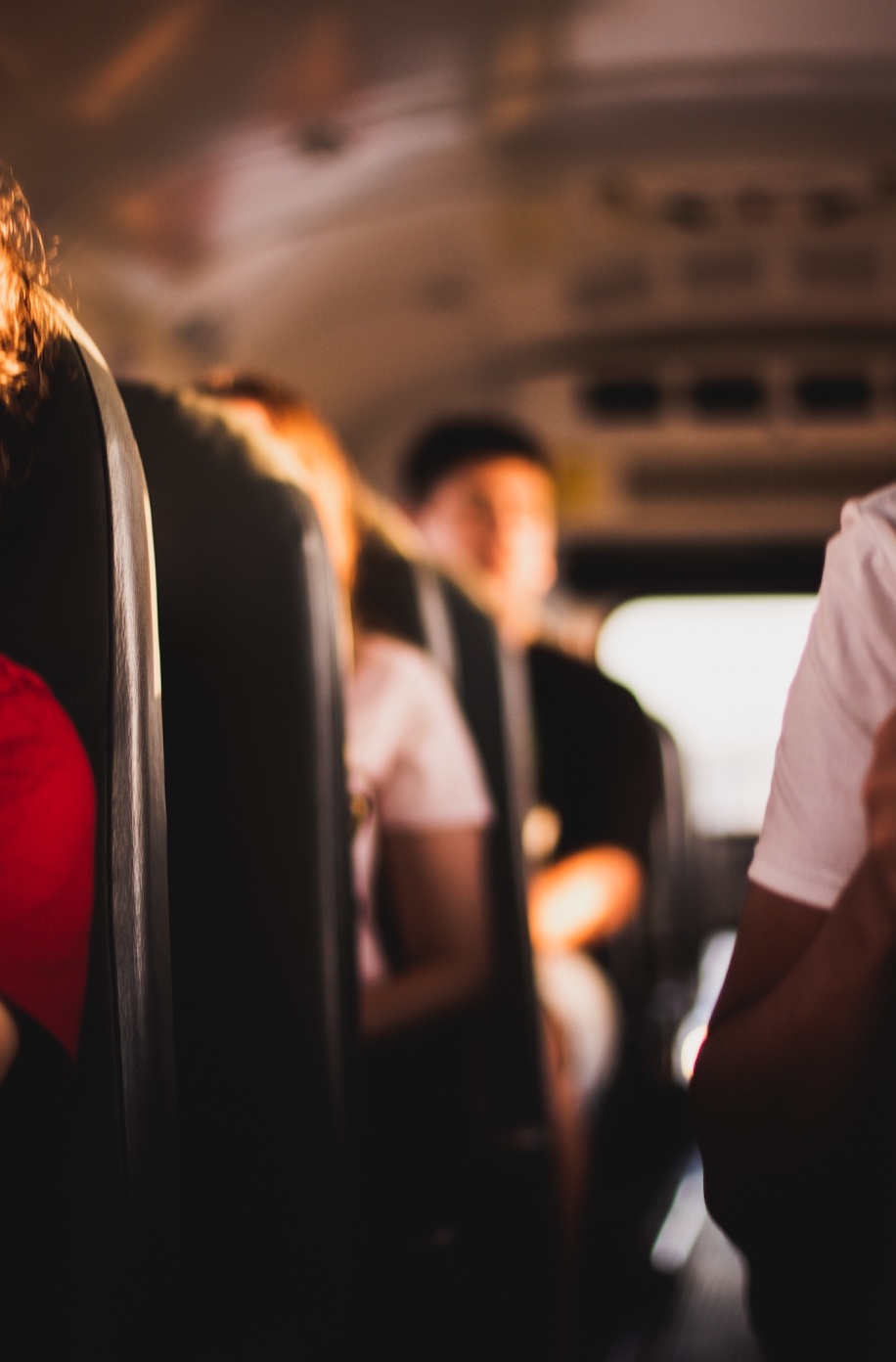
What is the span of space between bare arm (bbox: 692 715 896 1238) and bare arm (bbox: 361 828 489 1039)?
30.0 inches

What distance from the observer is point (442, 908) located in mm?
1490

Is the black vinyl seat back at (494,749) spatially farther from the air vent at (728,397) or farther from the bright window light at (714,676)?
the bright window light at (714,676)

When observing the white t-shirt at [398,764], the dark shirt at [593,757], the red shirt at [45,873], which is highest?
the red shirt at [45,873]

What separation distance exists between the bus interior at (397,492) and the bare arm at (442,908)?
5.3 inches

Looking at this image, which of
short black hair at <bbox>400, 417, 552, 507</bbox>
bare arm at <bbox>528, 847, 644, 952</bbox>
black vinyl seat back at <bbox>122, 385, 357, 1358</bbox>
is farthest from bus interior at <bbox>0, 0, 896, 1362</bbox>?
short black hair at <bbox>400, 417, 552, 507</bbox>

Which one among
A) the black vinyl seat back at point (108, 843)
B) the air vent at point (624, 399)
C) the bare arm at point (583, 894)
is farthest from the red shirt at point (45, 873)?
the air vent at point (624, 399)

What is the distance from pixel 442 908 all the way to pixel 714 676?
3.35m

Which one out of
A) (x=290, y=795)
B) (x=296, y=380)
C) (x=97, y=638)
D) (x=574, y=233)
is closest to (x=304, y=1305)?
(x=290, y=795)

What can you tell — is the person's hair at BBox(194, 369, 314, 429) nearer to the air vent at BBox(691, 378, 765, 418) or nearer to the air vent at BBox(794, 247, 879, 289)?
the air vent at BBox(794, 247, 879, 289)

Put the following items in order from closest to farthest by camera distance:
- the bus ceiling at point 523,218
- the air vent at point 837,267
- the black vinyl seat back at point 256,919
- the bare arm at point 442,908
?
the black vinyl seat back at point 256,919, the bare arm at point 442,908, the bus ceiling at point 523,218, the air vent at point 837,267

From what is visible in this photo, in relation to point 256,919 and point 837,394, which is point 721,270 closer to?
point 837,394

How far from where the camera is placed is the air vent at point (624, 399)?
392 cm

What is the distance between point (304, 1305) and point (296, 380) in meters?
3.20

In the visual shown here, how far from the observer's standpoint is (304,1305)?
0.92 meters
